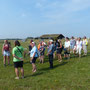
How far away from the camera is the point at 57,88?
5629mm

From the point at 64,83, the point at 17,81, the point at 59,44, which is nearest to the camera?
the point at 64,83

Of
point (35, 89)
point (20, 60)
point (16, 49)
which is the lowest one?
point (35, 89)

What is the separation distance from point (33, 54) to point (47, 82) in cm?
222

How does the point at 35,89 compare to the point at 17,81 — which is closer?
the point at 35,89

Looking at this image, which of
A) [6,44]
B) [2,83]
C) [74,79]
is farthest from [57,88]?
[6,44]

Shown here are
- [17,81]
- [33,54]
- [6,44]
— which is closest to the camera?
[17,81]

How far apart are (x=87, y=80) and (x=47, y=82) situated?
1847 millimetres

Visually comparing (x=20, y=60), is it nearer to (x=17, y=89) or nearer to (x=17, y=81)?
(x=17, y=81)

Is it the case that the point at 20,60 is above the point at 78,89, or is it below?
above

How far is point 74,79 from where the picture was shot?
6.66m

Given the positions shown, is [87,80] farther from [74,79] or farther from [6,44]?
[6,44]

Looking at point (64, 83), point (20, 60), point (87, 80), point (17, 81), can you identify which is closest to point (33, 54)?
point (20, 60)

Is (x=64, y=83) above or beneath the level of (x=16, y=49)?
beneath

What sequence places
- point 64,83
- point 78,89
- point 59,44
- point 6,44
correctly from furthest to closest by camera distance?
point 59,44
point 6,44
point 64,83
point 78,89
